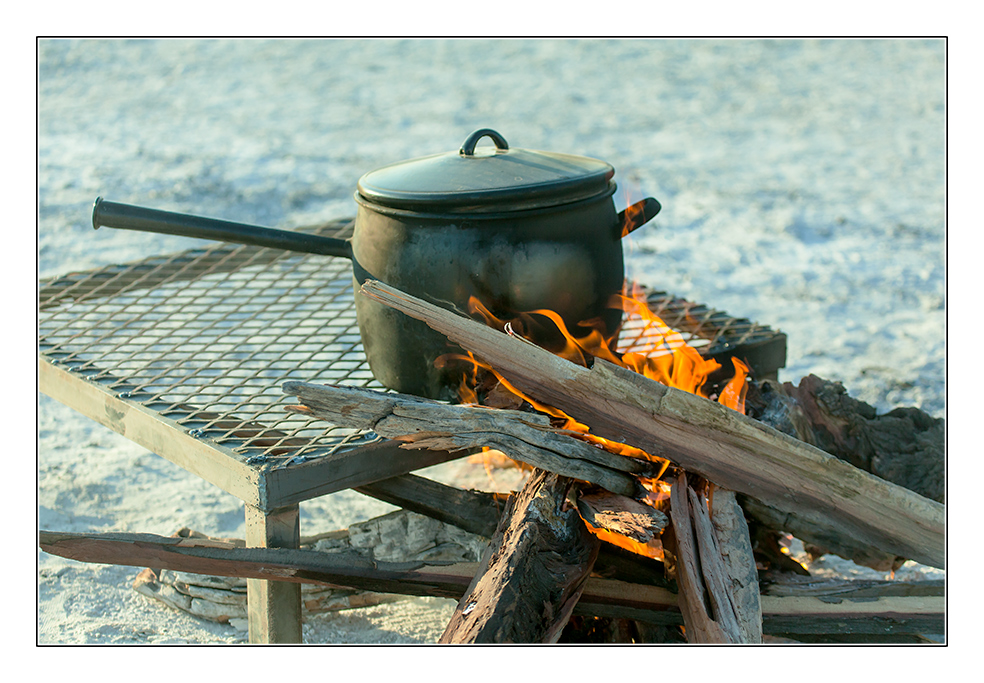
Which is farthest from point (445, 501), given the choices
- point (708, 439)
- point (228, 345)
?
point (228, 345)

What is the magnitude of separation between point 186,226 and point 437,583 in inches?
29.5

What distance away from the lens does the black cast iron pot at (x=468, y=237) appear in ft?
5.24

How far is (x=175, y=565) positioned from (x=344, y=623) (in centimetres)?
49

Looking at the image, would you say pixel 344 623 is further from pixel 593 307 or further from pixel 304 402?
pixel 593 307

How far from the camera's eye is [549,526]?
1430 millimetres

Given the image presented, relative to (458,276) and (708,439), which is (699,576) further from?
(458,276)

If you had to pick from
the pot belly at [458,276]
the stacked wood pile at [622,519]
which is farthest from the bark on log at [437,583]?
the pot belly at [458,276]

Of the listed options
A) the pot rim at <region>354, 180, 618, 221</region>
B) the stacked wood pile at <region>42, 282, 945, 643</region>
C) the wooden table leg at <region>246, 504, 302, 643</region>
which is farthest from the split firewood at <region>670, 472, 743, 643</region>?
the wooden table leg at <region>246, 504, 302, 643</region>

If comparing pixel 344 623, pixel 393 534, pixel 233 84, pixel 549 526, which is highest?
pixel 233 84

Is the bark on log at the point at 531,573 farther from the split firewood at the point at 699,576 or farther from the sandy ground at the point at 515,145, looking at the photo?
the sandy ground at the point at 515,145

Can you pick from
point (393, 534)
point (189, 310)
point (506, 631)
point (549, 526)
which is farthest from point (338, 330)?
point (506, 631)

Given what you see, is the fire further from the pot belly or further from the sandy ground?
the sandy ground

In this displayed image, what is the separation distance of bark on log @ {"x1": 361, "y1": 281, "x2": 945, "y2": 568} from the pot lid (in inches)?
8.5

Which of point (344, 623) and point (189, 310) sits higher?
point (189, 310)
